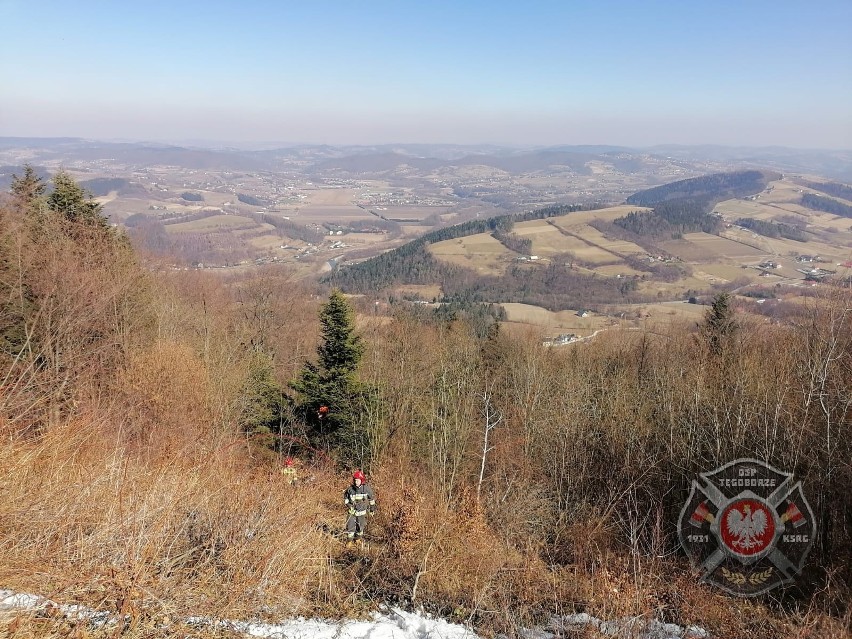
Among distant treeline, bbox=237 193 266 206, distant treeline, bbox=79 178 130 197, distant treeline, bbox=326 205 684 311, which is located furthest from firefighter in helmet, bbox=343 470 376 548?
distant treeline, bbox=237 193 266 206

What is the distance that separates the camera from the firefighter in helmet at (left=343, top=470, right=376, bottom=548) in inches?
323

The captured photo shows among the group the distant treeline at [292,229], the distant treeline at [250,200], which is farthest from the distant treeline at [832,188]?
the distant treeline at [250,200]

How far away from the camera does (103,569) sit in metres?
4.79

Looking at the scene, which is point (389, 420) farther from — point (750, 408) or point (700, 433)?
point (750, 408)

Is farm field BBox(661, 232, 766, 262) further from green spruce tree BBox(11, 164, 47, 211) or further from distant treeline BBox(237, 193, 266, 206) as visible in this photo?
distant treeline BBox(237, 193, 266, 206)

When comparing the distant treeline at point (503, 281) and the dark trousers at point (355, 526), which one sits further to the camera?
the distant treeline at point (503, 281)

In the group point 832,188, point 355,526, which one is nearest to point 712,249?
point 832,188

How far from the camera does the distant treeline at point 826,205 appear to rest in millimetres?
123956

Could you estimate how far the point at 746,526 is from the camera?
812 centimetres

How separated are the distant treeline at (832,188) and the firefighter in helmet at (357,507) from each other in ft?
597

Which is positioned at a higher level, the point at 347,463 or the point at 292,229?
the point at 292,229

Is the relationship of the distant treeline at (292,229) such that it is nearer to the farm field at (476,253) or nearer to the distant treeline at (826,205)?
the farm field at (476,253)

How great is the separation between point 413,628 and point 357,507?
8.34 feet

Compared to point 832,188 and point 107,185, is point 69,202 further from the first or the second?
point 832,188
